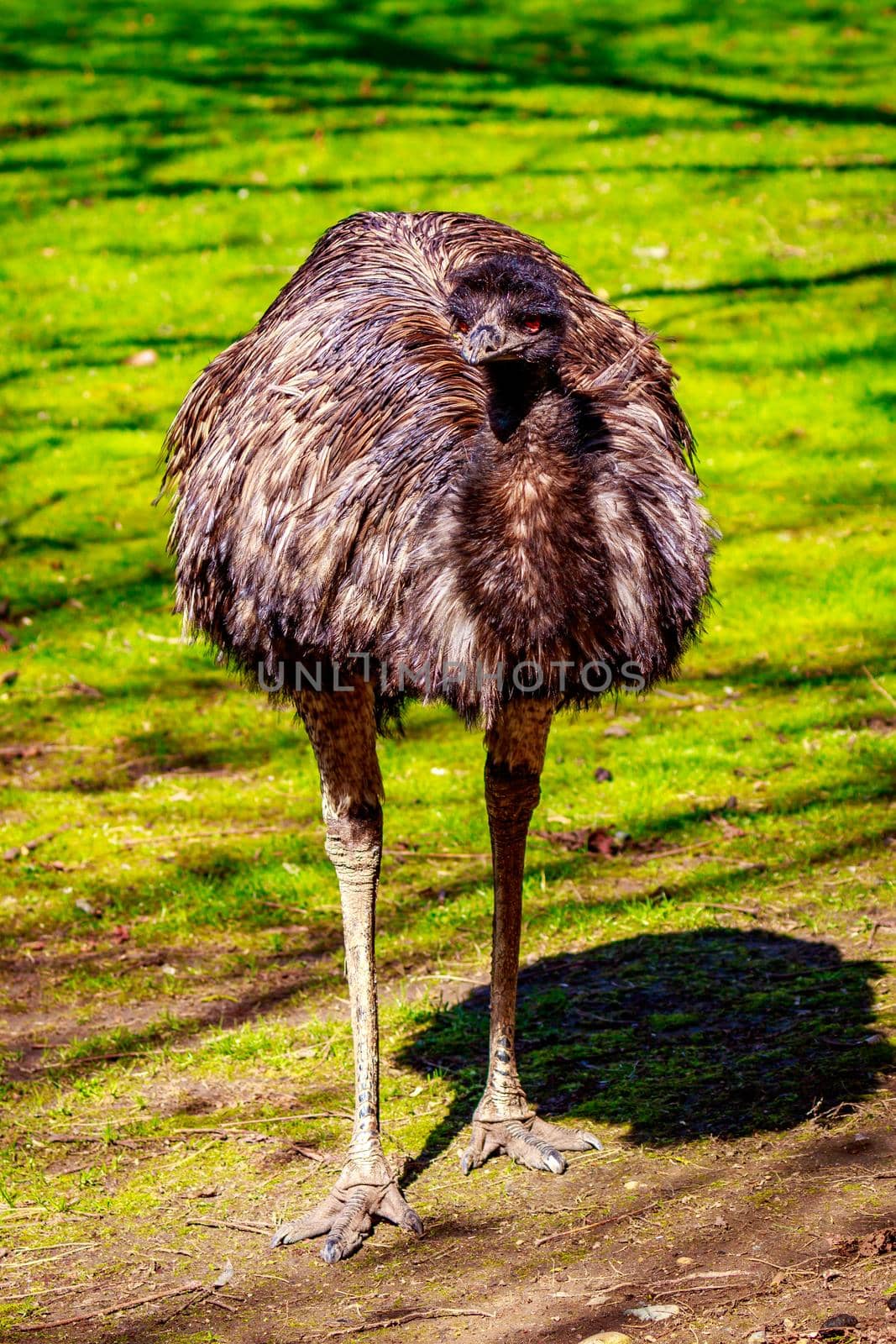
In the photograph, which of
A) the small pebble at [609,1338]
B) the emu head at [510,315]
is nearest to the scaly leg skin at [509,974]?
the small pebble at [609,1338]

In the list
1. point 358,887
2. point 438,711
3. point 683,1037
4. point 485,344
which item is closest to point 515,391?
point 485,344

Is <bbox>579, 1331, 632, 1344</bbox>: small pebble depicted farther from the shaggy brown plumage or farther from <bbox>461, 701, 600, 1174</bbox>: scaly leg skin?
the shaggy brown plumage

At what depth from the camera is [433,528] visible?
3.81 m

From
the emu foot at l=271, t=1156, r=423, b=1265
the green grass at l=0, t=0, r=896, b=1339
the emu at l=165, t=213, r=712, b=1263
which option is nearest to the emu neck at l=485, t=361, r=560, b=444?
the emu at l=165, t=213, r=712, b=1263

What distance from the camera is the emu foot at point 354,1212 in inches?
170

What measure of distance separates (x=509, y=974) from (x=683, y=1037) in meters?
0.86

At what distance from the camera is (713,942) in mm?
6121

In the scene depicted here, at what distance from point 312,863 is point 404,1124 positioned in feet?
7.60

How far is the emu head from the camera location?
361 cm

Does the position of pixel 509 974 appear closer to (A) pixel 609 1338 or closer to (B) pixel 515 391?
(A) pixel 609 1338

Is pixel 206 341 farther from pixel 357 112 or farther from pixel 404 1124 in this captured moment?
pixel 404 1124

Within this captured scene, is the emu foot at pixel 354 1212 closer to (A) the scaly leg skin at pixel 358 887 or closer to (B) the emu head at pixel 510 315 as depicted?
(A) the scaly leg skin at pixel 358 887

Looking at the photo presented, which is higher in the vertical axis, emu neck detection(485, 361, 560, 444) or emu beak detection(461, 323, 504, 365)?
emu beak detection(461, 323, 504, 365)

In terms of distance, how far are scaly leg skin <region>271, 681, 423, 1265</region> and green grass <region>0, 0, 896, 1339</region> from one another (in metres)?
A: 0.33
